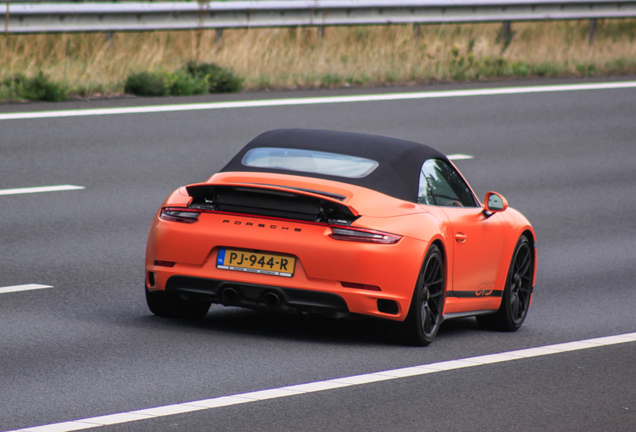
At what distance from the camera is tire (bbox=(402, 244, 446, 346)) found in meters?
8.02

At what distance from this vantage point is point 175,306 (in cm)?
864

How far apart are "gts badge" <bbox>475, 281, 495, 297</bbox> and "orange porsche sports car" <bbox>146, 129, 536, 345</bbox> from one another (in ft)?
1.08

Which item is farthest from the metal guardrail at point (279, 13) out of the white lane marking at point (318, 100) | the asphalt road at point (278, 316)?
the white lane marking at point (318, 100)

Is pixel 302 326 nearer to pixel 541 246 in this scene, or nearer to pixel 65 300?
pixel 65 300

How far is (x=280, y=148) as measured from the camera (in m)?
8.67

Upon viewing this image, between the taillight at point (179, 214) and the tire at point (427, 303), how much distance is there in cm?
148

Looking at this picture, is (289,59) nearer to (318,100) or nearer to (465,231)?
(318,100)

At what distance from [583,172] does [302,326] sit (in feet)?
29.6

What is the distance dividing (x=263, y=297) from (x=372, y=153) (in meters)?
1.39

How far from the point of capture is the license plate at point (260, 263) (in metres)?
7.81

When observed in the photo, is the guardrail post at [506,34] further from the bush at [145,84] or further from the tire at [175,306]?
the tire at [175,306]

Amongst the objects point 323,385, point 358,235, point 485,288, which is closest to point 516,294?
point 485,288

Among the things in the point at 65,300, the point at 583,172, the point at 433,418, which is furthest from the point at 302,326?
the point at 583,172

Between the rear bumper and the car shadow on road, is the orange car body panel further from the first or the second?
the car shadow on road
